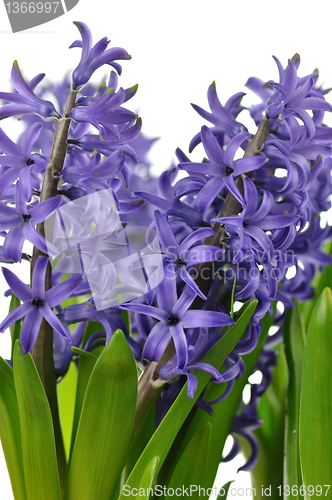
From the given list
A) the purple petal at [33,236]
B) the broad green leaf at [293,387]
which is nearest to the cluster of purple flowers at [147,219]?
the purple petal at [33,236]

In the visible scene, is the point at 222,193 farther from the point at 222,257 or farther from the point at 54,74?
the point at 54,74


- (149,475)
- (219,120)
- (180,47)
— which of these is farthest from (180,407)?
(180,47)

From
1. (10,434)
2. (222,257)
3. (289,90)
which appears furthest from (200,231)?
(10,434)

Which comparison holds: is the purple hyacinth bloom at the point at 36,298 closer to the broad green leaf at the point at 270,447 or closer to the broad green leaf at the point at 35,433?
the broad green leaf at the point at 35,433

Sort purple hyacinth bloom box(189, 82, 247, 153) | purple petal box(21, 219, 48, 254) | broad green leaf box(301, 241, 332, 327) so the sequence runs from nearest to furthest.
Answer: purple petal box(21, 219, 48, 254) < purple hyacinth bloom box(189, 82, 247, 153) < broad green leaf box(301, 241, 332, 327)

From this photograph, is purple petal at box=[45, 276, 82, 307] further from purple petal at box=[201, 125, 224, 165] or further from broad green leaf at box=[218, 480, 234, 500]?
broad green leaf at box=[218, 480, 234, 500]

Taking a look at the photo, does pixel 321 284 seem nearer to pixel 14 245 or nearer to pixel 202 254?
pixel 202 254

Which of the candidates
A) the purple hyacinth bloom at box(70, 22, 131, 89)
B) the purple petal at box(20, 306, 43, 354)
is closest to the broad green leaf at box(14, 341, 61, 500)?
the purple petal at box(20, 306, 43, 354)
